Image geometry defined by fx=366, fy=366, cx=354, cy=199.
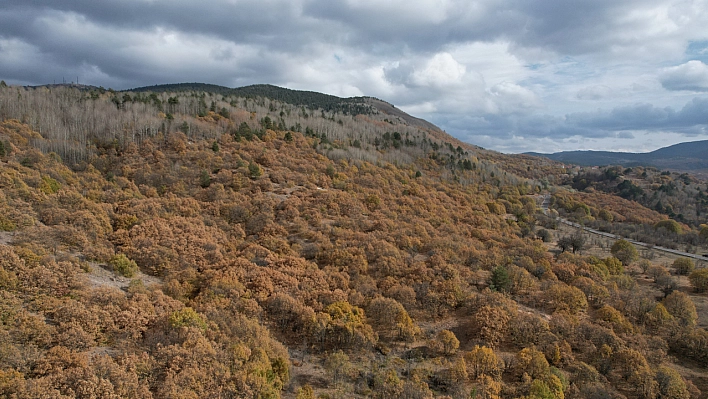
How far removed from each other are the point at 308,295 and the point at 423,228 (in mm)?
22652

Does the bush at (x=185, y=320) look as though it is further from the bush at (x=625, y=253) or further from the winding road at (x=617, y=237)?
the winding road at (x=617, y=237)

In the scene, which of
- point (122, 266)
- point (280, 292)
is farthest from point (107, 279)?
point (280, 292)

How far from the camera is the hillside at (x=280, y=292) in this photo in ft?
56.0

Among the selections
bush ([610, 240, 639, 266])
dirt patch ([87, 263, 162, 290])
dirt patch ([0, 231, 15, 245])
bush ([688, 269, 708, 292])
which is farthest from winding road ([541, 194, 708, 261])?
dirt patch ([0, 231, 15, 245])

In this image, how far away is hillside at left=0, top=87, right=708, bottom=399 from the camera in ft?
56.0

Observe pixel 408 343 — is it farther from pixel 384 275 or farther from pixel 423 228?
pixel 423 228

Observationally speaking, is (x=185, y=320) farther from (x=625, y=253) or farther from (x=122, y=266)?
(x=625, y=253)

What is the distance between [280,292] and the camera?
85.3ft

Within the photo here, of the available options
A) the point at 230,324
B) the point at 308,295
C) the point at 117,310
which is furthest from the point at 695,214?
the point at 117,310

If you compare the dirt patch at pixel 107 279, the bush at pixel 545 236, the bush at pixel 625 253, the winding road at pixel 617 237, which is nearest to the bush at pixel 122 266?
the dirt patch at pixel 107 279

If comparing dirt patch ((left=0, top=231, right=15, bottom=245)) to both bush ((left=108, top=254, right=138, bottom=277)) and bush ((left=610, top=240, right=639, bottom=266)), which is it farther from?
bush ((left=610, top=240, right=639, bottom=266))

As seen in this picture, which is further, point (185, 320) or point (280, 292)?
point (280, 292)

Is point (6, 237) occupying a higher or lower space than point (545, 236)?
higher

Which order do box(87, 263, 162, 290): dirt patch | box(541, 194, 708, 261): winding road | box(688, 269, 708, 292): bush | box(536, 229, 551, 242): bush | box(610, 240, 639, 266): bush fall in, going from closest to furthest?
box(87, 263, 162, 290): dirt patch, box(688, 269, 708, 292): bush, box(610, 240, 639, 266): bush, box(541, 194, 708, 261): winding road, box(536, 229, 551, 242): bush
